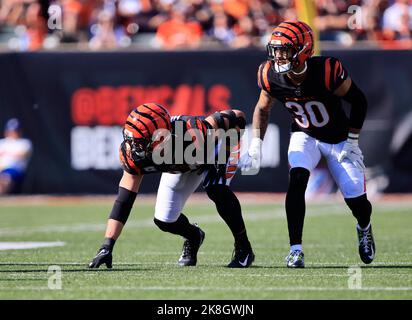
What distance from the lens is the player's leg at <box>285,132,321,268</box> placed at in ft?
23.7

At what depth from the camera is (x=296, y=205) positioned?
23.8 feet

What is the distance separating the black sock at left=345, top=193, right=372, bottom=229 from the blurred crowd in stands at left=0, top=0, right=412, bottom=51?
26.7ft

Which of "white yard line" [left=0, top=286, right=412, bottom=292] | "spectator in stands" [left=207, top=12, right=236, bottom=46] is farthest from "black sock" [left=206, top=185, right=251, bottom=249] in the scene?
"spectator in stands" [left=207, top=12, right=236, bottom=46]

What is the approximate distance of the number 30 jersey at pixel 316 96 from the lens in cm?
730

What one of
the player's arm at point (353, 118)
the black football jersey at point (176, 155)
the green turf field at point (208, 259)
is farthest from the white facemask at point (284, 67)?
the green turf field at point (208, 259)

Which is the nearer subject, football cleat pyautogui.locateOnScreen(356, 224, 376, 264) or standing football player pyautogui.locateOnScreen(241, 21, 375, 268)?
standing football player pyautogui.locateOnScreen(241, 21, 375, 268)

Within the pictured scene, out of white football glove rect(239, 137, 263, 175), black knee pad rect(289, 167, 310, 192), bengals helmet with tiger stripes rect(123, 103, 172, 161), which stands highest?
bengals helmet with tiger stripes rect(123, 103, 172, 161)

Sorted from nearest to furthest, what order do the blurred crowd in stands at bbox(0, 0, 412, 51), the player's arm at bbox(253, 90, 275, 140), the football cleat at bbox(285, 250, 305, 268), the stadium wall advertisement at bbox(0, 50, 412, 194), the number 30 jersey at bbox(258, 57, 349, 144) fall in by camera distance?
the football cleat at bbox(285, 250, 305, 268), the number 30 jersey at bbox(258, 57, 349, 144), the player's arm at bbox(253, 90, 275, 140), the stadium wall advertisement at bbox(0, 50, 412, 194), the blurred crowd in stands at bbox(0, 0, 412, 51)

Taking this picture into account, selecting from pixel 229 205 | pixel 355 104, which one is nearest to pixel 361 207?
pixel 355 104

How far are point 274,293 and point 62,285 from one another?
4.61ft

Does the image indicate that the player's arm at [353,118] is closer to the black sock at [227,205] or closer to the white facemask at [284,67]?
the white facemask at [284,67]

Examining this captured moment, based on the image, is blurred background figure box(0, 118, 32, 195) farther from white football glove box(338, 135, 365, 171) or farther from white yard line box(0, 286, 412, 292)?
white yard line box(0, 286, 412, 292)
